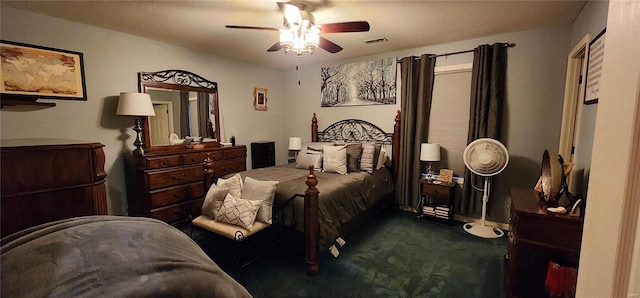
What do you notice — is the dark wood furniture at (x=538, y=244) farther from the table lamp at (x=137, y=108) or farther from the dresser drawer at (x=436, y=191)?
the table lamp at (x=137, y=108)

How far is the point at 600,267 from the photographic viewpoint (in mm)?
448

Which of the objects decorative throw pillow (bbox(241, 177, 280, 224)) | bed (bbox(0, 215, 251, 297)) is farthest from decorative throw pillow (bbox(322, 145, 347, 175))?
bed (bbox(0, 215, 251, 297))

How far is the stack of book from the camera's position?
330cm

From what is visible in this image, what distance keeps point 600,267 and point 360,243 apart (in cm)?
246

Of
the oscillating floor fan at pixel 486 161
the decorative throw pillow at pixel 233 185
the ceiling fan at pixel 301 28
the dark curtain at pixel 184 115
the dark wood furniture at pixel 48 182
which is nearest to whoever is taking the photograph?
the dark wood furniture at pixel 48 182

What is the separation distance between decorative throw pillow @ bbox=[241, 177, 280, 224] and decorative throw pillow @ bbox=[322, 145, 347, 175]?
1169 mm

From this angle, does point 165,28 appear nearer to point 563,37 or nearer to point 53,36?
point 53,36

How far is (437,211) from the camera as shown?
3.35 m

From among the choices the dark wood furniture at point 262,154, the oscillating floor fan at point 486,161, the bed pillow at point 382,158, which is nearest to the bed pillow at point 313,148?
the bed pillow at point 382,158

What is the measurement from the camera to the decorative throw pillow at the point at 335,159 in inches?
133

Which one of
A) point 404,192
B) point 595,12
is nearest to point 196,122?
point 404,192

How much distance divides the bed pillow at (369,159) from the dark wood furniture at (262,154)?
1.83 m

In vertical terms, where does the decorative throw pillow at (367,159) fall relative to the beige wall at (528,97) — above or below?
below

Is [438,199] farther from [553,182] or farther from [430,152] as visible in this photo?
[553,182]
